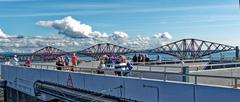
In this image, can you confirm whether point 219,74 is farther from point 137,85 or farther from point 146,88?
point 146,88

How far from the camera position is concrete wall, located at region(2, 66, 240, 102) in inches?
479

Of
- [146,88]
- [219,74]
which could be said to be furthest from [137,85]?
[219,74]

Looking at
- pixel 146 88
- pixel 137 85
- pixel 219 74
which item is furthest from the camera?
pixel 219 74

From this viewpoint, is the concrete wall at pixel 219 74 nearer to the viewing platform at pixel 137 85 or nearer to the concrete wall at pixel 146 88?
the viewing platform at pixel 137 85

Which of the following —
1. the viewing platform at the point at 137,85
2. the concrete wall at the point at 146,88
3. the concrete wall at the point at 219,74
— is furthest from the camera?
the concrete wall at the point at 219,74

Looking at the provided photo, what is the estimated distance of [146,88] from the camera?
15.8m

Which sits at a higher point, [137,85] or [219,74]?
[219,74]

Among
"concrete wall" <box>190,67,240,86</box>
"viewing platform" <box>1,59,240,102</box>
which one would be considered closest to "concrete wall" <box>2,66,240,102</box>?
"viewing platform" <box>1,59,240,102</box>

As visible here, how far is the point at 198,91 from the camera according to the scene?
12.8 m

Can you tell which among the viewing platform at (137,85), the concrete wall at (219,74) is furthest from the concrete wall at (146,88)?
the concrete wall at (219,74)

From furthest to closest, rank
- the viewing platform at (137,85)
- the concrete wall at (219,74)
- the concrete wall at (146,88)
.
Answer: the concrete wall at (219,74)
the viewing platform at (137,85)
the concrete wall at (146,88)

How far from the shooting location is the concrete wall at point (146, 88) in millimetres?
12172

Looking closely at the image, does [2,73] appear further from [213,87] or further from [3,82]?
[213,87]

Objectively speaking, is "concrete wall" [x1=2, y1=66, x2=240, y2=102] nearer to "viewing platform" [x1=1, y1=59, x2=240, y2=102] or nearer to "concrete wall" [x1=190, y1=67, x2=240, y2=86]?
"viewing platform" [x1=1, y1=59, x2=240, y2=102]
